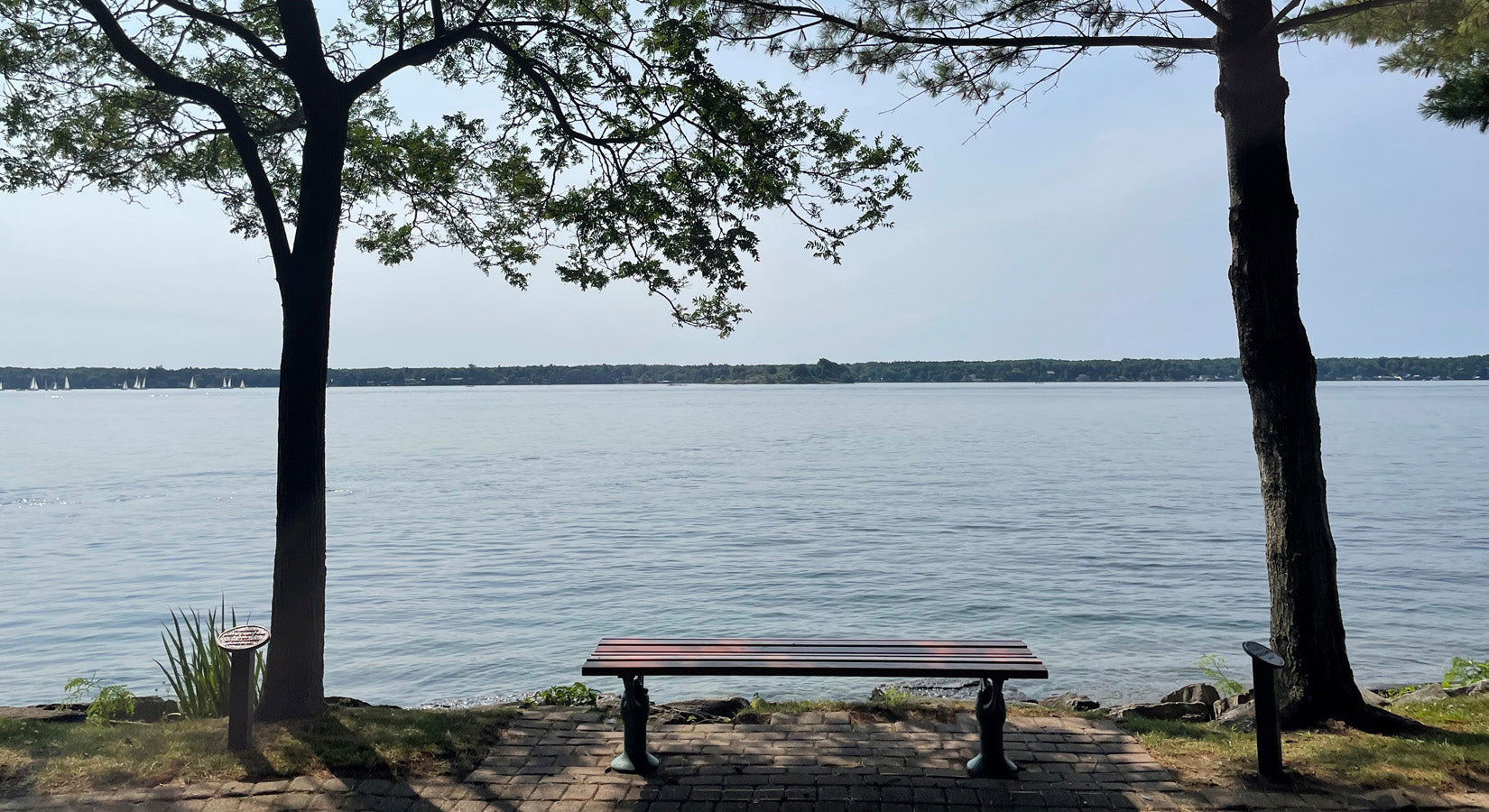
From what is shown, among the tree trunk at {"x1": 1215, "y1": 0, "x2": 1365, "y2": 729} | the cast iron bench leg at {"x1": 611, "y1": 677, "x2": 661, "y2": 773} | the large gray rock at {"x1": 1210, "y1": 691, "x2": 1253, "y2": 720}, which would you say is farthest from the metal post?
the large gray rock at {"x1": 1210, "y1": 691, "x2": 1253, "y2": 720}

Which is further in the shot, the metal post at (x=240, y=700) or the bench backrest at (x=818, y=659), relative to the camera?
the metal post at (x=240, y=700)

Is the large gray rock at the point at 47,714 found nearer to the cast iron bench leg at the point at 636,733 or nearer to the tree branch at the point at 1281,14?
the cast iron bench leg at the point at 636,733

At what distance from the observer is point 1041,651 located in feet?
39.2

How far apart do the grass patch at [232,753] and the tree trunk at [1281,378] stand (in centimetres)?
472

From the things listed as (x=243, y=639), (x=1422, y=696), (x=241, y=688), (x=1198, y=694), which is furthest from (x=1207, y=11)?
(x=241, y=688)

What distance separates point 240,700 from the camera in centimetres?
551

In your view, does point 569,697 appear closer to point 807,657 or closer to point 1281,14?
point 807,657

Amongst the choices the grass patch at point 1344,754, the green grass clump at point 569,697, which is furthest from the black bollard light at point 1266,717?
the green grass clump at point 569,697

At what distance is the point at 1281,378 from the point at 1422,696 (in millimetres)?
3667

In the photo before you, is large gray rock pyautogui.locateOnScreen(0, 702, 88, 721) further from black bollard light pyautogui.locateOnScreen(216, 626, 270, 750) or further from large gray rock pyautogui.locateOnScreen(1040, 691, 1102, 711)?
large gray rock pyautogui.locateOnScreen(1040, 691, 1102, 711)

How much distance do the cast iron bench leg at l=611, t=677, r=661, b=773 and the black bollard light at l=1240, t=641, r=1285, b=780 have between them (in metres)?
2.94

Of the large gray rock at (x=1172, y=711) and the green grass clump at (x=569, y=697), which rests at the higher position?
the green grass clump at (x=569, y=697)

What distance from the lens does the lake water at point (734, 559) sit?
12.2m

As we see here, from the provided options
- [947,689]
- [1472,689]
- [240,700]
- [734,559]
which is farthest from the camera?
[734,559]
